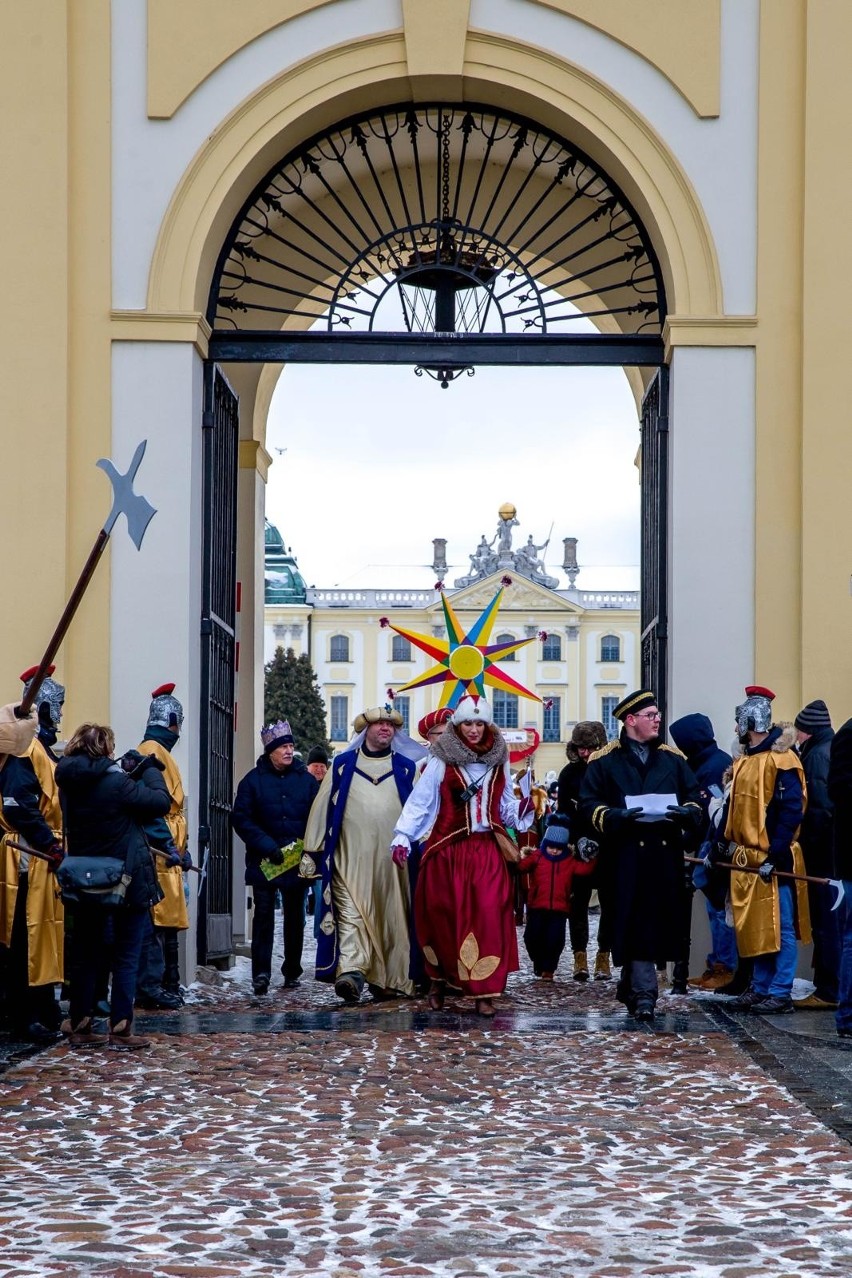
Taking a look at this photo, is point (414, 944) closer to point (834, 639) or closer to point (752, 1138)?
point (834, 639)

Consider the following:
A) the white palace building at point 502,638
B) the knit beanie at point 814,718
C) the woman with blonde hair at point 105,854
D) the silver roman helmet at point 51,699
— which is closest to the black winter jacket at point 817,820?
the knit beanie at point 814,718

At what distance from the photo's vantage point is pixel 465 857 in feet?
34.1

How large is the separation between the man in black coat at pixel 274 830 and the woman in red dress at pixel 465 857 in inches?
59.3

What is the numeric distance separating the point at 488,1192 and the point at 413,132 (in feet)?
27.8

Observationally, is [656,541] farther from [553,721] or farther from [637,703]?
[553,721]

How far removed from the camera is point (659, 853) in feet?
32.0

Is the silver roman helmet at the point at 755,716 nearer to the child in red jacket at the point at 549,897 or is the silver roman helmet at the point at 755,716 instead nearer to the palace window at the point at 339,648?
the child in red jacket at the point at 549,897

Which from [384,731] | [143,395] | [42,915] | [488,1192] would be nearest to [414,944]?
[384,731]

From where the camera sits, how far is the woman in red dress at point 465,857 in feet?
33.6

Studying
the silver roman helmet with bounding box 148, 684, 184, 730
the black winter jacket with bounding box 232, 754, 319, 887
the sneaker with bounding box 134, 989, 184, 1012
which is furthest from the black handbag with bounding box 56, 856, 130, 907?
the black winter jacket with bounding box 232, 754, 319, 887

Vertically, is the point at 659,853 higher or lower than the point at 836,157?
lower

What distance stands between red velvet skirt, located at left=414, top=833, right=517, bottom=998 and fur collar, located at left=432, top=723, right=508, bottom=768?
40 cm

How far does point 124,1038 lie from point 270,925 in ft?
9.89

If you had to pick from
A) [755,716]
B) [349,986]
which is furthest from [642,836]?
[349,986]
